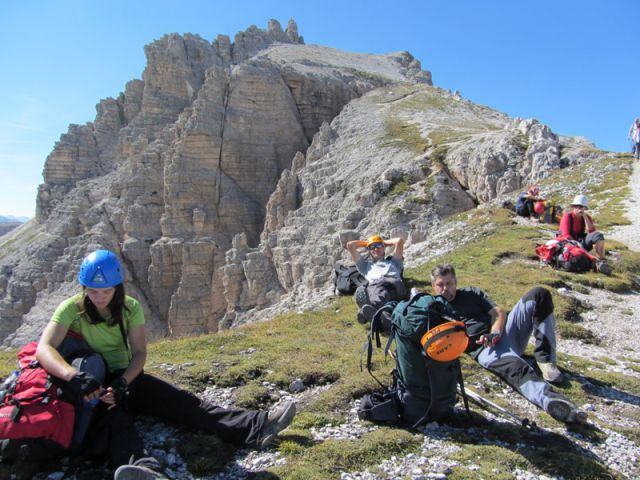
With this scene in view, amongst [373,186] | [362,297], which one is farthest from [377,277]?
[373,186]

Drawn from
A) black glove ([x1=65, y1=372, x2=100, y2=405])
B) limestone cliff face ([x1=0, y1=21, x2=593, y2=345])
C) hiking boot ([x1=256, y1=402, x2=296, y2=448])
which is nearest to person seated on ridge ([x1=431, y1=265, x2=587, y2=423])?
hiking boot ([x1=256, y1=402, x2=296, y2=448])

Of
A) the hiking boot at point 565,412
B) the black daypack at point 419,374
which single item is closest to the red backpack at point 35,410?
the black daypack at point 419,374

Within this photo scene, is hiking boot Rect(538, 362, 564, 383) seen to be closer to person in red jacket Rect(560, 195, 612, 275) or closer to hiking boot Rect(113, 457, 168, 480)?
hiking boot Rect(113, 457, 168, 480)

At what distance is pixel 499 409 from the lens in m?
7.24

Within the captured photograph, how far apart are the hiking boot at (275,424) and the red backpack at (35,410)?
239 cm

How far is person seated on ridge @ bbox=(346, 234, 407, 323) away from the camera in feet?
38.2

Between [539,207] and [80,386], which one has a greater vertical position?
[539,207]

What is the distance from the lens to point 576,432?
663 cm

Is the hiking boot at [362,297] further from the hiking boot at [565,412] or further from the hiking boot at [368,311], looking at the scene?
the hiking boot at [565,412]

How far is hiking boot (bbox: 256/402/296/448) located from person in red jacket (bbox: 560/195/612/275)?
14.5 metres

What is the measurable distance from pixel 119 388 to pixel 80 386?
0.46m

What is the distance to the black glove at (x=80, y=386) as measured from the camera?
207 inches

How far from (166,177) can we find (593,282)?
174ft

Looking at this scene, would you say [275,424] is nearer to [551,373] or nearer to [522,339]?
[522,339]
